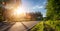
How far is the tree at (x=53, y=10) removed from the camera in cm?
181

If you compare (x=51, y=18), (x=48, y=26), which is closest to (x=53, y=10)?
(x=51, y=18)

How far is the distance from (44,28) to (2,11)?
651 mm

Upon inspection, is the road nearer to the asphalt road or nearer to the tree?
the asphalt road

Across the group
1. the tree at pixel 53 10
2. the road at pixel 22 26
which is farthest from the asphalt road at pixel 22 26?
the tree at pixel 53 10

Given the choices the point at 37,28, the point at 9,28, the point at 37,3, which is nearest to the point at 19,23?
the point at 9,28

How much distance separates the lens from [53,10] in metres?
1.81

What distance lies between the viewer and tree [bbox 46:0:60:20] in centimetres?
181

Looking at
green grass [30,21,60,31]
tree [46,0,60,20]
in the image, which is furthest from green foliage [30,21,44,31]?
tree [46,0,60,20]

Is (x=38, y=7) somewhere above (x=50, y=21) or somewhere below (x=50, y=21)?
above

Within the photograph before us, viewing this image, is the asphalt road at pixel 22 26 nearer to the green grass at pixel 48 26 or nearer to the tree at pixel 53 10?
the green grass at pixel 48 26

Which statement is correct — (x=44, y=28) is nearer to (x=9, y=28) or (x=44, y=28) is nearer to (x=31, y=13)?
(x=31, y=13)

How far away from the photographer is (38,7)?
6.01 feet

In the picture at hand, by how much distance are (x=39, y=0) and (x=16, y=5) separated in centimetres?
35

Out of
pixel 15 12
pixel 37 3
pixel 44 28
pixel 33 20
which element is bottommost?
pixel 44 28
